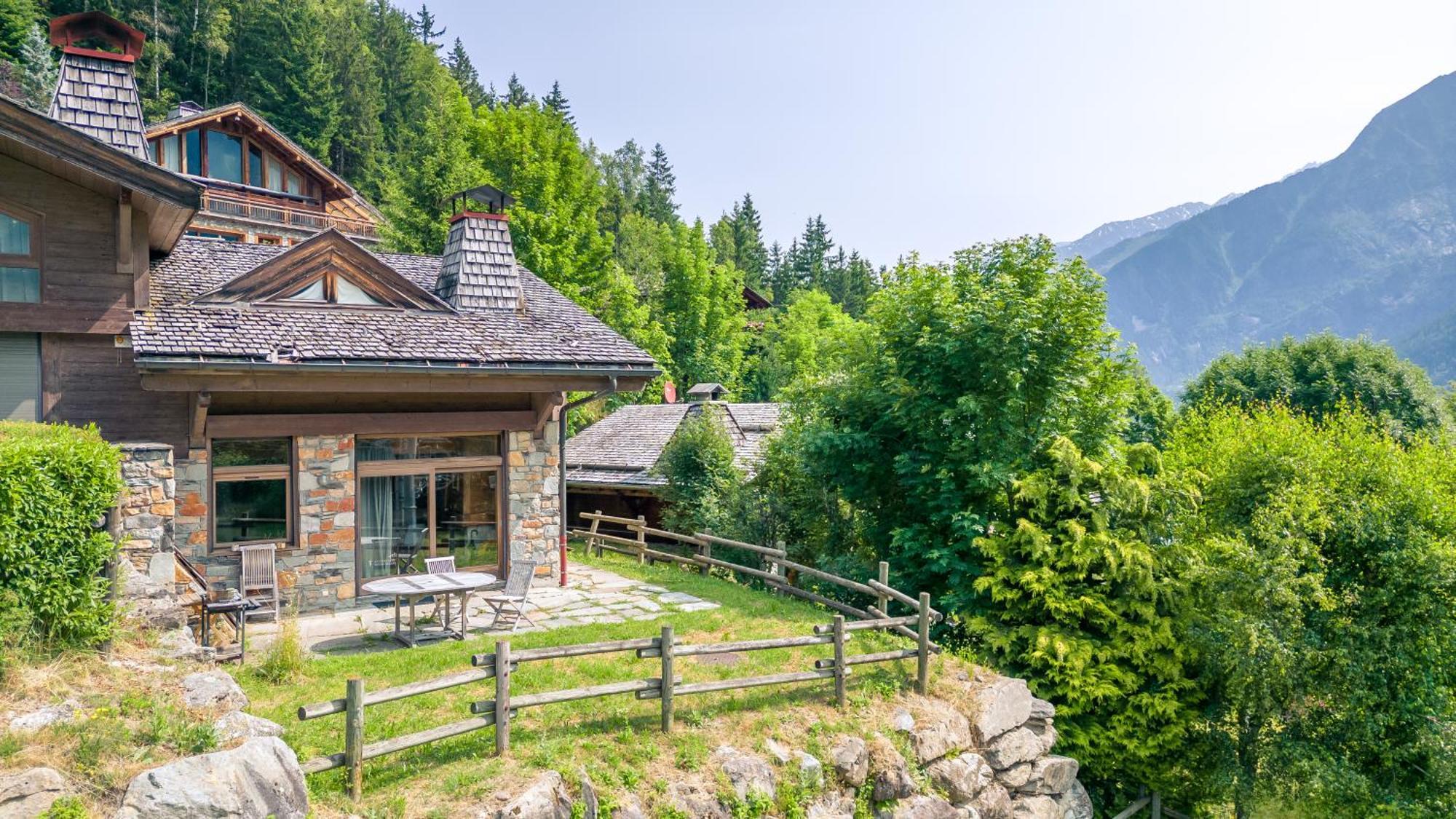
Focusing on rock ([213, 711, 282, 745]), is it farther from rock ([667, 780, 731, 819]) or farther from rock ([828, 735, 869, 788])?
rock ([828, 735, 869, 788])

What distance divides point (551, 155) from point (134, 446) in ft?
79.2

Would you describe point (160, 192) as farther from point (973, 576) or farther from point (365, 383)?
point (973, 576)

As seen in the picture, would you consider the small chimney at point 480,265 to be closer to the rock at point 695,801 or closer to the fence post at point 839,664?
the fence post at point 839,664

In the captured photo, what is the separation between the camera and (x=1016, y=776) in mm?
9906

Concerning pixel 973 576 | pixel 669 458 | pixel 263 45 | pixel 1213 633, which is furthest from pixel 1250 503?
pixel 263 45

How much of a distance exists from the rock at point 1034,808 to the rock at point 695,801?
4.31m

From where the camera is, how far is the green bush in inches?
236

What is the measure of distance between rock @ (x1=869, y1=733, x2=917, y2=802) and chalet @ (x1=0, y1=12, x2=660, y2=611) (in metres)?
6.66

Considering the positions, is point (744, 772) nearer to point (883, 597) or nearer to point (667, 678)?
point (667, 678)

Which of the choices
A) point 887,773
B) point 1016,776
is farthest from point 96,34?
point 1016,776

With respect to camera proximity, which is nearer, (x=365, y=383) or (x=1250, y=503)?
(x=365, y=383)

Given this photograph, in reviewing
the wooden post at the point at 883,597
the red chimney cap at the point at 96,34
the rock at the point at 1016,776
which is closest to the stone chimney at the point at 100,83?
the red chimney cap at the point at 96,34

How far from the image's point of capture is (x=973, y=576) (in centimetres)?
1255

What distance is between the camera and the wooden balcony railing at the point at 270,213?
105ft
